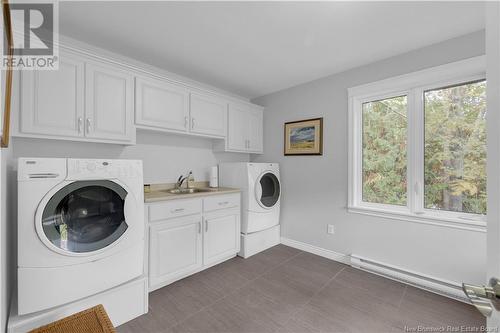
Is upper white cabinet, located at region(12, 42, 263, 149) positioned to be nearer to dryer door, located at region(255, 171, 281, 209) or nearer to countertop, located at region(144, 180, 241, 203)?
countertop, located at region(144, 180, 241, 203)

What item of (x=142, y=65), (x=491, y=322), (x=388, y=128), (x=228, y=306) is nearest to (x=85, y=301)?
(x=228, y=306)

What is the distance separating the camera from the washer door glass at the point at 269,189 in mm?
3085

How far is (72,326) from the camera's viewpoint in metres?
1.19

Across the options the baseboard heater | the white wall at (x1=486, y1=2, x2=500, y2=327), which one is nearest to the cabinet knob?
the white wall at (x1=486, y1=2, x2=500, y2=327)

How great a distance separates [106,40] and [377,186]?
126 inches

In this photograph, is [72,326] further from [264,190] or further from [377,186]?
[377,186]

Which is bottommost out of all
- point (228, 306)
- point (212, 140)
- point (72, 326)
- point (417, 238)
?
point (228, 306)

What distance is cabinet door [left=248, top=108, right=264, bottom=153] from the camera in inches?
132

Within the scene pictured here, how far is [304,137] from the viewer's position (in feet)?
10.1

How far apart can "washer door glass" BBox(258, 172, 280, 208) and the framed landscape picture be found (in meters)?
0.44

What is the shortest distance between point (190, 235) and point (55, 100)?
1624 mm

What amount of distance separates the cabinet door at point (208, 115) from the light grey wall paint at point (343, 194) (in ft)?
2.96

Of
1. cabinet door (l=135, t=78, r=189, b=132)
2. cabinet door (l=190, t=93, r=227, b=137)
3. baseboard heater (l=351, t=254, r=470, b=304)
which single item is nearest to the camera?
baseboard heater (l=351, t=254, r=470, b=304)

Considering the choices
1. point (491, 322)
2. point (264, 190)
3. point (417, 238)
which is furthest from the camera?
point (264, 190)
